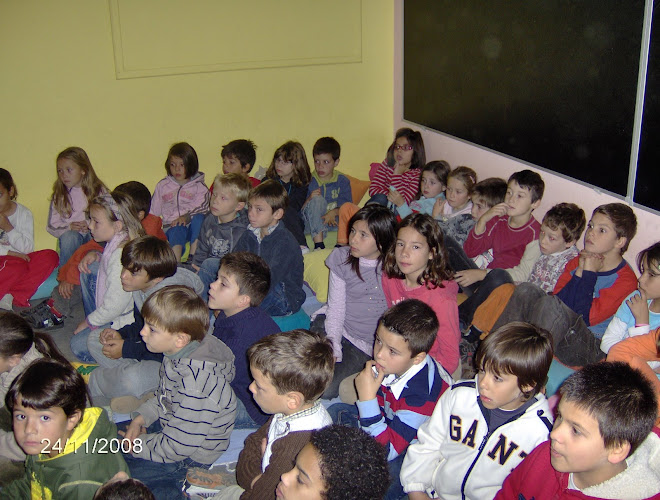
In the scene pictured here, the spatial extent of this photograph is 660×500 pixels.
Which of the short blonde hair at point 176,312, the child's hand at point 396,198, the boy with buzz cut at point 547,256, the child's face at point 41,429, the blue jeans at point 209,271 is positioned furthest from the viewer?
the child's hand at point 396,198

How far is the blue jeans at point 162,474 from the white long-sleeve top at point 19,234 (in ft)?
7.25

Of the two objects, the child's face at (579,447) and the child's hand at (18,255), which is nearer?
the child's face at (579,447)

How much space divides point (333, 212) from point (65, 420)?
305cm

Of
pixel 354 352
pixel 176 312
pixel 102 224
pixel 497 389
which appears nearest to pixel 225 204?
pixel 102 224

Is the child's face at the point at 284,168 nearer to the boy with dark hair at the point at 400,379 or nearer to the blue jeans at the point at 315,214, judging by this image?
the blue jeans at the point at 315,214

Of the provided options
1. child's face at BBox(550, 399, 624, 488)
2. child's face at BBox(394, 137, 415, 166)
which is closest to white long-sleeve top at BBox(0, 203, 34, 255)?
child's face at BBox(394, 137, 415, 166)

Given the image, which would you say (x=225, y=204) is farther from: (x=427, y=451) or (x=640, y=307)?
(x=640, y=307)

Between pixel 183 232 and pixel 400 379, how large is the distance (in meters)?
2.66

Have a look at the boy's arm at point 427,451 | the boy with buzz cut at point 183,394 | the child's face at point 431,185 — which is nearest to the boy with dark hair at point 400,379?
the boy's arm at point 427,451

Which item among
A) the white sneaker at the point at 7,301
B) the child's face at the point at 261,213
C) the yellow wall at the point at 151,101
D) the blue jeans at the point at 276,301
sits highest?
the yellow wall at the point at 151,101

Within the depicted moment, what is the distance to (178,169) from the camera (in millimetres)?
4660

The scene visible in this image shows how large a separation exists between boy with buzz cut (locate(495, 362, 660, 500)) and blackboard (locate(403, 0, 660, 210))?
1523mm

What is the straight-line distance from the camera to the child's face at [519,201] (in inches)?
135

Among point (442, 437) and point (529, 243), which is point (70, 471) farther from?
point (529, 243)
